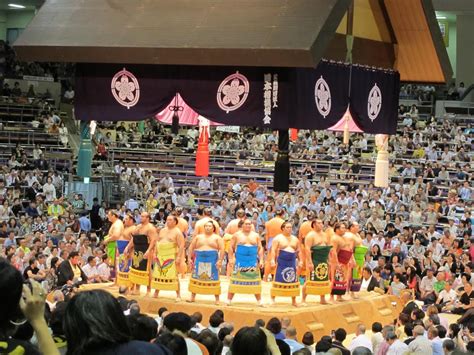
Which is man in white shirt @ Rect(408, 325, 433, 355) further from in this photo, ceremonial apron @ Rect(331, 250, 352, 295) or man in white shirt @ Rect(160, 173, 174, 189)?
man in white shirt @ Rect(160, 173, 174, 189)

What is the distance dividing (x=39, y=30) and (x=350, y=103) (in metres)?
2.73

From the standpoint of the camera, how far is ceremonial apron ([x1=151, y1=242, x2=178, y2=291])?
7.90m

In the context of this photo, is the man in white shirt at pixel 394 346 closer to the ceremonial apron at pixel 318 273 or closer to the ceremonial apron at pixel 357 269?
the ceremonial apron at pixel 318 273

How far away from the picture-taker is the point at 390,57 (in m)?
8.31

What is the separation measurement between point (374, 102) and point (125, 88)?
2.26m

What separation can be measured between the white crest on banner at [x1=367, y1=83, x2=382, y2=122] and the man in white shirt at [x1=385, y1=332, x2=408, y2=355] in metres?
2.63

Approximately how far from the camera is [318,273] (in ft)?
26.3

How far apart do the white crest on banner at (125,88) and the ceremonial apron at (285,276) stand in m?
1.90

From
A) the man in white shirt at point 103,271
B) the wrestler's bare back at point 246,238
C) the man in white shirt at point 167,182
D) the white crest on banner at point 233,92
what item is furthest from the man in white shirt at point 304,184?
the white crest on banner at point 233,92

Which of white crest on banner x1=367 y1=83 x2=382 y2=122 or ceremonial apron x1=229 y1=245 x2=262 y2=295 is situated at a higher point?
white crest on banner x1=367 y1=83 x2=382 y2=122

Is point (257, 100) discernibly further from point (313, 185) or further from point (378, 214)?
point (313, 185)

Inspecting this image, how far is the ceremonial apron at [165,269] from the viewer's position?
7902 mm

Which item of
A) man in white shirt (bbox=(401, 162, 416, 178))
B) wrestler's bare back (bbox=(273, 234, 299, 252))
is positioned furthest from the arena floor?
man in white shirt (bbox=(401, 162, 416, 178))

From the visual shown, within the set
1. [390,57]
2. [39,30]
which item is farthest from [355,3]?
[39,30]
